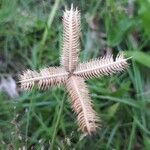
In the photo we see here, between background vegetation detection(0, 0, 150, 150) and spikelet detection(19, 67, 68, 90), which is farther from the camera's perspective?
background vegetation detection(0, 0, 150, 150)

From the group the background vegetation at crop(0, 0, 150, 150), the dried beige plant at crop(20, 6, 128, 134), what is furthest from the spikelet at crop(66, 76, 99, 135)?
the background vegetation at crop(0, 0, 150, 150)

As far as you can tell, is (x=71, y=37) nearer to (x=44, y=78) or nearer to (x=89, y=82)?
(x=44, y=78)

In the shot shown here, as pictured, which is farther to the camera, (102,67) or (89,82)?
(89,82)

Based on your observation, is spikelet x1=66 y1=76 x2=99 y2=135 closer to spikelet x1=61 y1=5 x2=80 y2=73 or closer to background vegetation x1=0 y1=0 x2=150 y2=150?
spikelet x1=61 y1=5 x2=80 y2=73

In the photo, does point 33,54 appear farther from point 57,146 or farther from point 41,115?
point 57,146

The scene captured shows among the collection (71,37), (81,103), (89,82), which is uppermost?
(71,37)

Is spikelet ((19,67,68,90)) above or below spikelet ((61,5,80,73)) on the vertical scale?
below

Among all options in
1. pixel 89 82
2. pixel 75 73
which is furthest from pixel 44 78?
pixel 89 82

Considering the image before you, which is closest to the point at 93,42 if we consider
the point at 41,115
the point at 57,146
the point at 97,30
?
the point at 97,30
